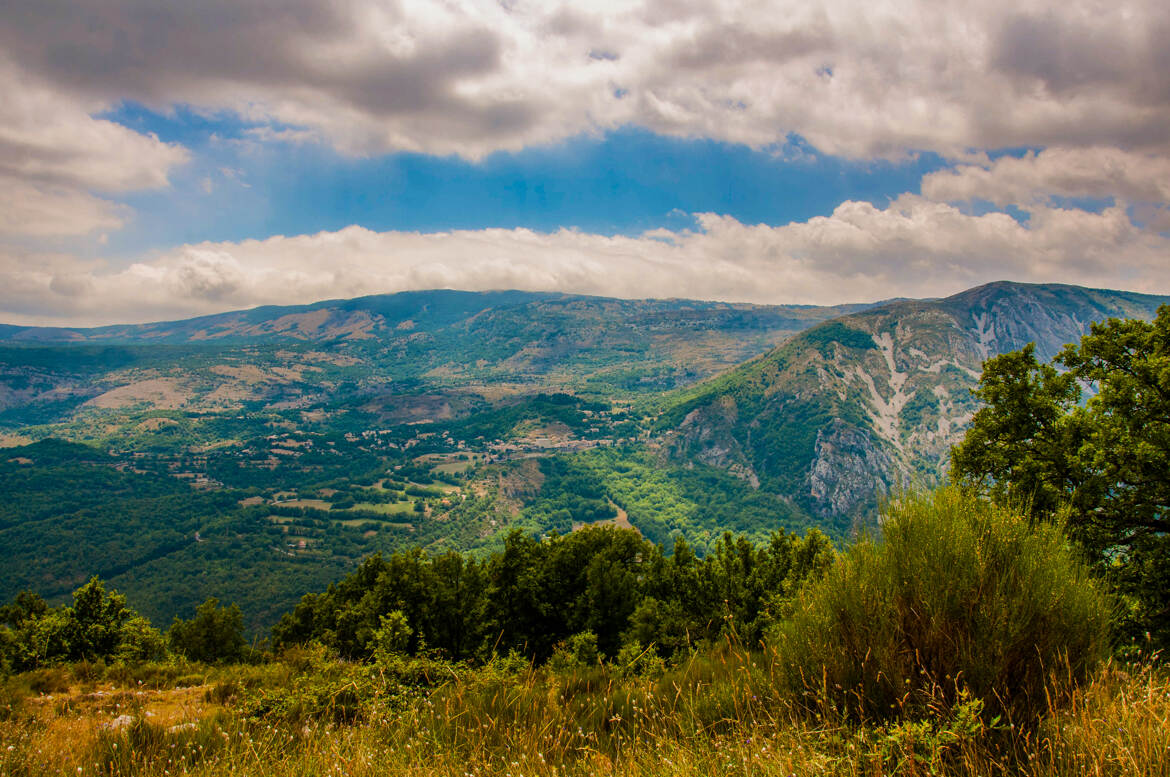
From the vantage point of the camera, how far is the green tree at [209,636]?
31688 mm

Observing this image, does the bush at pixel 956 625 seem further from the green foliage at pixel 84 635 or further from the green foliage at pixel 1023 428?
the green foliage at pixel 84 635

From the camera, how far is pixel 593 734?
162 inches

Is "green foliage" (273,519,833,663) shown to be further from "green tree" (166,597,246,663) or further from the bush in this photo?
the bush

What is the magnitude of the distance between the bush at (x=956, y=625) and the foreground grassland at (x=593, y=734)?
7.1 inches

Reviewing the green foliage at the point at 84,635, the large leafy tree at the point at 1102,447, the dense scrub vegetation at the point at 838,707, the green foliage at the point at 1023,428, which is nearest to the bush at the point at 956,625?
the dense scrub vegetation at the point at 838,707

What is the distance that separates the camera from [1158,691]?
3.32m

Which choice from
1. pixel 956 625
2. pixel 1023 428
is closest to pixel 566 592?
pixel 1023 428

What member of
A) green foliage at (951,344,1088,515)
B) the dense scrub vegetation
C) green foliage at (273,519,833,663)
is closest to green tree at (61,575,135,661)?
green foliage at (273,519,833,663)

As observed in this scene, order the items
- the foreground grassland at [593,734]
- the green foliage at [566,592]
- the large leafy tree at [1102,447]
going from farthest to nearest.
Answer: the green foliage at [566,592], the large leafy tree at [1102,447], the foreground grassland at [593,734]

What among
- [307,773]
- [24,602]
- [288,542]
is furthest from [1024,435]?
[288,542]

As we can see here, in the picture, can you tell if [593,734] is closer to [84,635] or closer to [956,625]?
[956,625]

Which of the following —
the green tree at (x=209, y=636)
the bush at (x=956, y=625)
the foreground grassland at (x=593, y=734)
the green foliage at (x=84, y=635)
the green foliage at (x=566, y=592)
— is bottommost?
the green tree at (x=209, y=636)

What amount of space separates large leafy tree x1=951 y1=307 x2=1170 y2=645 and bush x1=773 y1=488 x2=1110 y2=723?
31.0 ft

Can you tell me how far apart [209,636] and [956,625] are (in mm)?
42304
